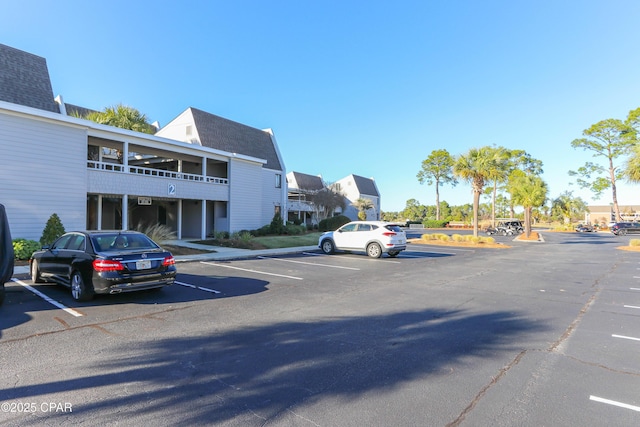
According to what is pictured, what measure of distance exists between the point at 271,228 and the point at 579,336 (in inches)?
889

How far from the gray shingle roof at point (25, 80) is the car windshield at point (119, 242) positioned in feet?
48.3

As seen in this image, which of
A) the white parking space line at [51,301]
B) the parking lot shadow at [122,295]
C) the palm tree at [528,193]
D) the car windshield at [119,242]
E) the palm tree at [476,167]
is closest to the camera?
the white parking space line at [51,301]

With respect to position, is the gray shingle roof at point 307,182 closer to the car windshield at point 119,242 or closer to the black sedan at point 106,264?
the car windshield at point 119,242

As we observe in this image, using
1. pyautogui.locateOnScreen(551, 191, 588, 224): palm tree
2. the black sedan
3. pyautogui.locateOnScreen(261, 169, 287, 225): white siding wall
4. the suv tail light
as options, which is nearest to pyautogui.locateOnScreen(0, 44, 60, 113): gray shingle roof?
the black sedan

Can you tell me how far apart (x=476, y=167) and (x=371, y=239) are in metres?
14.7

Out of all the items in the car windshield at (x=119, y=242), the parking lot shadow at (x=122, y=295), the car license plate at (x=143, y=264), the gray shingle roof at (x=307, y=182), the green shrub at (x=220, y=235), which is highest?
the gray shingle roof at (x=307, y=182)

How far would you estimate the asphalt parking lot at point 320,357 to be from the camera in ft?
10.2

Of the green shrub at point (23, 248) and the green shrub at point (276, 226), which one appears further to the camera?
the green shrub at point (276, 226)

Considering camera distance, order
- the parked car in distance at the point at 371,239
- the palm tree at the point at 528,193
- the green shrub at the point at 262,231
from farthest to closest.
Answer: the palm tree at the point at 528,193 < the green shrub at the point at 262,231 < the parked car in distance at the point at 371,239

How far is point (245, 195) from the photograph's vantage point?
83.9 ft

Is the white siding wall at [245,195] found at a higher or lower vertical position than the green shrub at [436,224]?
higher

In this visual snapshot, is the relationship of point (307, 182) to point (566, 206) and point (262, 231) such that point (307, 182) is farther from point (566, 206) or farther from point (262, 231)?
point (566, 206)

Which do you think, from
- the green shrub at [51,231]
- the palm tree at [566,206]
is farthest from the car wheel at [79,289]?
the palm tree at [566,206]

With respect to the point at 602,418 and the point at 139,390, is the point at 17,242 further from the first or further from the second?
the point at 602,418
